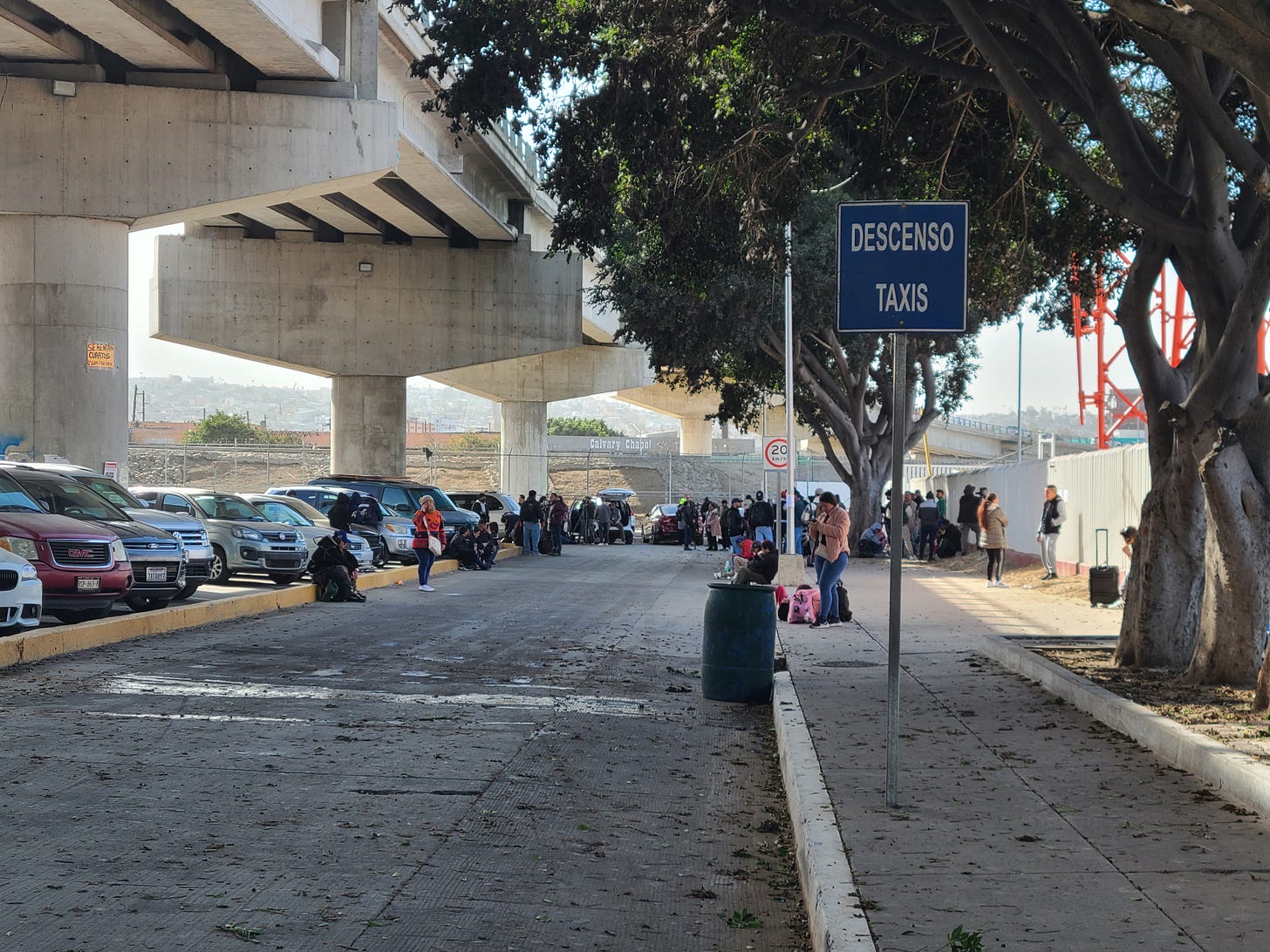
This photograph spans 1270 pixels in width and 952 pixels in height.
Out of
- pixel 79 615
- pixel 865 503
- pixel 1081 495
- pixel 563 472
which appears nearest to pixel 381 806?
pixel 79 615

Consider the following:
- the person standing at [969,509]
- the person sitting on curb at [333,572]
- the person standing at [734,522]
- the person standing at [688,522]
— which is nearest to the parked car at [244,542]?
the person sitting on curb at [333,572]

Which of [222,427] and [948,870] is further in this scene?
[222,427]

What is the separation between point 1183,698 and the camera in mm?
10578

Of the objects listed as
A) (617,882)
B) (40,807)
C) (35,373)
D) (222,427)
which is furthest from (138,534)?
(222,427)

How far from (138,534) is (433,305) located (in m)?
25.7

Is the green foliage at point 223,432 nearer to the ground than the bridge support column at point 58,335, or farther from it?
farther from it

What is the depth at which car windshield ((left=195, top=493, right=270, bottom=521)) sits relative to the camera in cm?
2558

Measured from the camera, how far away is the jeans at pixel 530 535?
4369 centimetres

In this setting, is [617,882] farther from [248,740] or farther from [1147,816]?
[248,740]

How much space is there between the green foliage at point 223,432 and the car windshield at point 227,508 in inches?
4287

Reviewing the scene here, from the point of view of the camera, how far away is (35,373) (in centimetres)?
2461

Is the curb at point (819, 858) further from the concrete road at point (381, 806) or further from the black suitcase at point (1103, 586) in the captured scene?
the black suitcase at point (1103, 586)

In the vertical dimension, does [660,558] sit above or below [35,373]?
below

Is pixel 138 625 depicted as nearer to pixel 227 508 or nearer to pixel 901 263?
pixel 227 508
